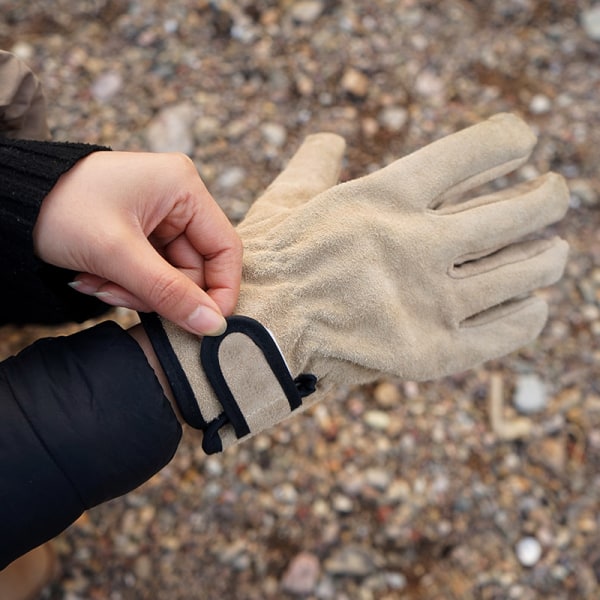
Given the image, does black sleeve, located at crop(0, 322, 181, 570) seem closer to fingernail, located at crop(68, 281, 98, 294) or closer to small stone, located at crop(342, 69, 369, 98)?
fingernail, located at crop(68, 281, 98, 294)

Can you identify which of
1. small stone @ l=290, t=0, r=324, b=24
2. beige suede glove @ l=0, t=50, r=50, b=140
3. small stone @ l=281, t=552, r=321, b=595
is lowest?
small stone @ l=281, t=552, r=321, b=595

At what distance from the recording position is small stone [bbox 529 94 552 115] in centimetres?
247

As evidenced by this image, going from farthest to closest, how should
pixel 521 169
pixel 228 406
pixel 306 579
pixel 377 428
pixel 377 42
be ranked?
pixel 377 42 < pixel 521 169 < pixel 377 428 < pixel 306 579 < pixel 228 406

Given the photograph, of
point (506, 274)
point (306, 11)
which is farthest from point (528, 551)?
point (306, 11)

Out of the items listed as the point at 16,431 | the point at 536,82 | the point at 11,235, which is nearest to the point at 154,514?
the point at 16,431

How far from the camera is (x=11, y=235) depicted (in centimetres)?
125

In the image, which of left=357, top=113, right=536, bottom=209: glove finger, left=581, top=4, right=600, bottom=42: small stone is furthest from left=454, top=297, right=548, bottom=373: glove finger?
left=581, top=4, right=600, bottom=42: small stone

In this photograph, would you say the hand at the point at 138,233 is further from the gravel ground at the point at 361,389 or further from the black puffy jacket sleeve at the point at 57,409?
the gravel ground at the point at 361,389

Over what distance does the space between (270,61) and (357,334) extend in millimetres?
1501

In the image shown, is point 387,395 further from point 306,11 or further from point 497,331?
point 306,11

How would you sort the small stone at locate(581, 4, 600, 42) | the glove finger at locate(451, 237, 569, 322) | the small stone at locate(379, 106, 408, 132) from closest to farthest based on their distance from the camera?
the glove finger at locate(451, 237, 569, 322)
the small stone at locate(379, 106, 408, 132)
the small stone at locate(581, 4, 600, 42)

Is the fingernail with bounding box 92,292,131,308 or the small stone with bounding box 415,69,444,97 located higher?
the fingernail with bounding box 92,292,131,308

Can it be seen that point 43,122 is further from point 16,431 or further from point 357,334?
point 357,334

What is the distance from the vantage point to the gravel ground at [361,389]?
192cm
